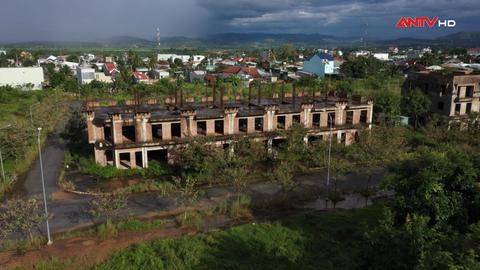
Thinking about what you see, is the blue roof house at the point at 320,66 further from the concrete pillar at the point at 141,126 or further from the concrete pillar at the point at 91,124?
the concrete pillar at the point at 91,124

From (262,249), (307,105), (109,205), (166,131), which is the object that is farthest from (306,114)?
(109,205)

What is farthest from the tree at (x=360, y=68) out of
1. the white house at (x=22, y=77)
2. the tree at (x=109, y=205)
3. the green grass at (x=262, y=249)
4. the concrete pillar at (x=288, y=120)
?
the tree at (x=109, y=205)

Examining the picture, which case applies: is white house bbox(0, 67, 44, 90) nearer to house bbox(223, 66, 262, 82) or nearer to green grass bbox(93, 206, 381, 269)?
house bbox(223, 66, 262, 82)

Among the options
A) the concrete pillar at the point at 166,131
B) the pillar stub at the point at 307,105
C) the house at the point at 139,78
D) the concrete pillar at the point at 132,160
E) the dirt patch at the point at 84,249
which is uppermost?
the pillar stub at the point at 307,105

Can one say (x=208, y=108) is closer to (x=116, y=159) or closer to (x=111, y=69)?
(x=116, y=159)

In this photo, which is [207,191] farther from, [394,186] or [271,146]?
[394,186]

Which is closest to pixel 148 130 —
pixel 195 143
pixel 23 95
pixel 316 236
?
pixel 195 143

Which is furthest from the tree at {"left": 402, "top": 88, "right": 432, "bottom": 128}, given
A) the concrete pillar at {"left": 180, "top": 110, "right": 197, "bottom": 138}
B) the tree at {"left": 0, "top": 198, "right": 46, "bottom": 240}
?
the tree at {"left": 0, "top": 198, "right": 46, "bottom": 240}
